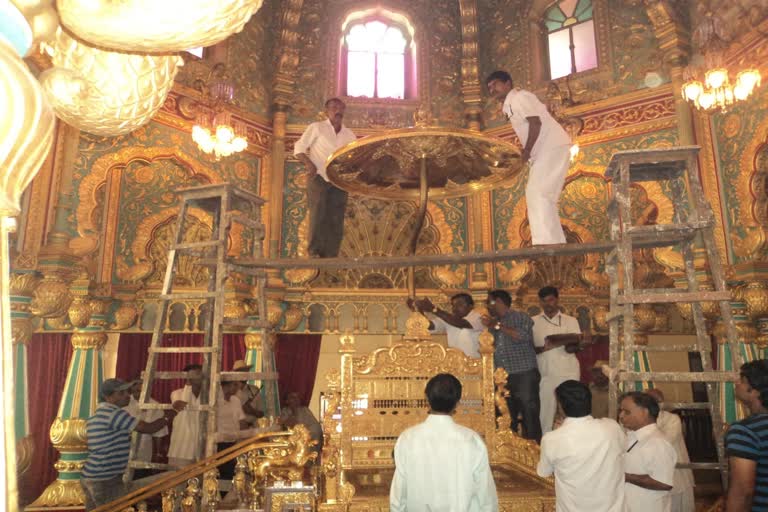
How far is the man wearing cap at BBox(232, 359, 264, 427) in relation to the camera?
638cm

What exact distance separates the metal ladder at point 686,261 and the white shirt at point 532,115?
0.80 metres

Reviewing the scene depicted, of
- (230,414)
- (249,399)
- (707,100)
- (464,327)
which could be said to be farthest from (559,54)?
(230,414)

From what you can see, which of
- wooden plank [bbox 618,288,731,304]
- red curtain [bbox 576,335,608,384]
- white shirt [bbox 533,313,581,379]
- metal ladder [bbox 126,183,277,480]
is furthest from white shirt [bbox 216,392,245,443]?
red curtain [bbox 576,335,608,384]

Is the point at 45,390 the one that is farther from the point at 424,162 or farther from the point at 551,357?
the point at 551,357

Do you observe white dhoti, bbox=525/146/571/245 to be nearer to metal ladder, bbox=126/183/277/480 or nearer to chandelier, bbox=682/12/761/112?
metal ladder, bbox=126/183/277/480

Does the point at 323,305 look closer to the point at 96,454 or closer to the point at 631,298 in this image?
the point at 96,454

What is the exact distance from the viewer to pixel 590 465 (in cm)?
265

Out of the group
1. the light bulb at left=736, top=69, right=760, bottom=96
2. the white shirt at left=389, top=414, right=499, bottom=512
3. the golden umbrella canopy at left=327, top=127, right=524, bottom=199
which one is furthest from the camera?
the light bulb at left=736, top=69, right=760, bottom=96

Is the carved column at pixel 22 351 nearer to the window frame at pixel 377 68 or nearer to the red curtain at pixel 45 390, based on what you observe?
the red curtain at pixel 45 390

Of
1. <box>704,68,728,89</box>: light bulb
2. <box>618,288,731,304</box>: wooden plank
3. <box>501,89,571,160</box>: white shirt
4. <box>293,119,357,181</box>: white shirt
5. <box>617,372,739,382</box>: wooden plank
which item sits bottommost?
<box>617,372,739,382</box>: wooden plank

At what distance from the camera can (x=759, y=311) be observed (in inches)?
245

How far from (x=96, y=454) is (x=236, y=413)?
5.49ft

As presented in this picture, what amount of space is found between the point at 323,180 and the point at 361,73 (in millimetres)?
Answer: 4811

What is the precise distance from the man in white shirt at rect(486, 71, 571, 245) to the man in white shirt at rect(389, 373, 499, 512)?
231 centimetres
